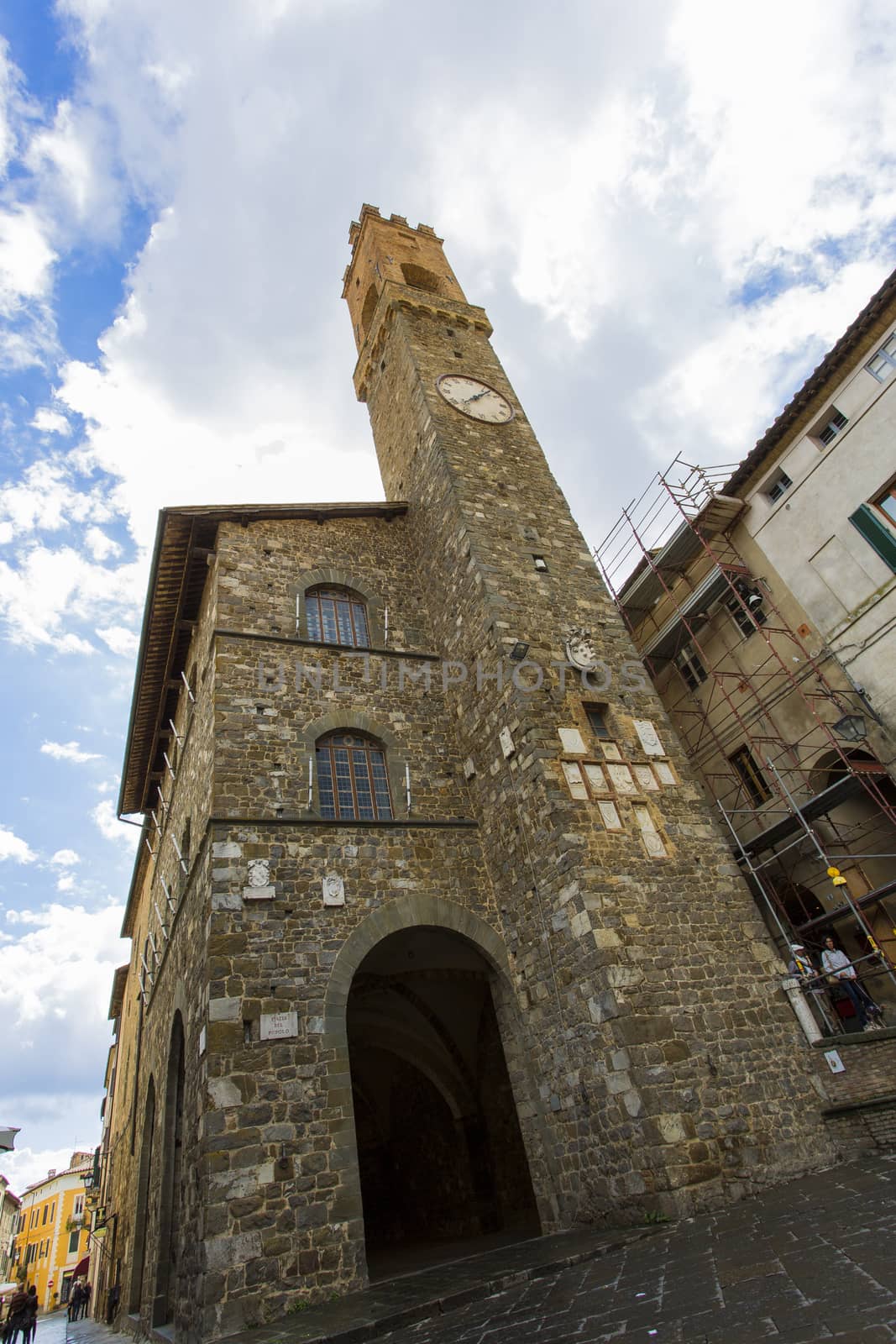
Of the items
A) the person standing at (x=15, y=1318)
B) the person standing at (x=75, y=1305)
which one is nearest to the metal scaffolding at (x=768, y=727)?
the person standing at (x=15, y=1318)

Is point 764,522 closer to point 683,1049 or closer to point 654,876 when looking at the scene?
point 654,876

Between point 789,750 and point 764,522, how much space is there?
4.53 metres

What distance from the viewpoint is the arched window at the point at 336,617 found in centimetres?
1202

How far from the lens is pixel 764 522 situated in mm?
14266

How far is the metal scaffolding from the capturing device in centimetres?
1180

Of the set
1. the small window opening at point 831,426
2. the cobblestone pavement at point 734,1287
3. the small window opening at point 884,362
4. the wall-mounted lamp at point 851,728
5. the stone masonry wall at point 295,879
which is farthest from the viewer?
the small window opening at point 831,426

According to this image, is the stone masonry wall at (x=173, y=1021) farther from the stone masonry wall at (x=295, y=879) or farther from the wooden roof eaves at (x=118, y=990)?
the wooden roof eaves at (x=118, y=990)

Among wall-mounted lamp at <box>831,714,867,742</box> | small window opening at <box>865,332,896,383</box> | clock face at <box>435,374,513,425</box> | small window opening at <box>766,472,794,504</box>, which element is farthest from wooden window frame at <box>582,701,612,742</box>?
small window opening at <box>865,332,896,383</box>

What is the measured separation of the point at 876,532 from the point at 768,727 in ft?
13.5

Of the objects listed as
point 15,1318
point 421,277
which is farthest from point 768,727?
point 15,1318

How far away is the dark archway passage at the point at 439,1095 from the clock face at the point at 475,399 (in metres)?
10.2

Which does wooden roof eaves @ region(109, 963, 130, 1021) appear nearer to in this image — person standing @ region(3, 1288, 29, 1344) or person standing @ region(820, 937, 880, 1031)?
person standing @ region(3, 1288, 29, 1344)

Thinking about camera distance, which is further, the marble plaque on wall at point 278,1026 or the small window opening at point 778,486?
the small window opening at point 778,486

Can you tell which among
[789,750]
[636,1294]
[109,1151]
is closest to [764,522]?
[789,750]
